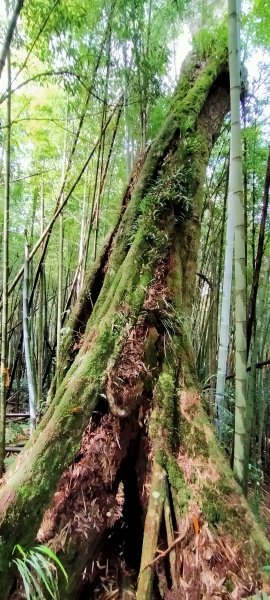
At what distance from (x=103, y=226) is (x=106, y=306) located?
464 centimetres

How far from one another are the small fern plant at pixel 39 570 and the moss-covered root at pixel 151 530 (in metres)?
0.35

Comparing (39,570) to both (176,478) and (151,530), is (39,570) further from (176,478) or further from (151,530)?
(176,478)

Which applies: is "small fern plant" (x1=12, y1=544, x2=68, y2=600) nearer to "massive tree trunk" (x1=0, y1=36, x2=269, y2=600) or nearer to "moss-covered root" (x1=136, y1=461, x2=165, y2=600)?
"massive tree trunk" (x1=0, y1=36, x2=269, y2=600)

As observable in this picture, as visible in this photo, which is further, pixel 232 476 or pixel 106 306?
pixel 106 306

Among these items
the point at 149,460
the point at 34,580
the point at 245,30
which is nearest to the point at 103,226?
the point at 245,30

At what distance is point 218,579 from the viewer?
5.94 feet

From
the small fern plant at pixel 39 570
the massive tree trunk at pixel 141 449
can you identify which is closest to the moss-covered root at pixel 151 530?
the massive tree trunk at pixel 141 449

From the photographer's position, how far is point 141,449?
2.28 m

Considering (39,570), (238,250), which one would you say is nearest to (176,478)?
(39,570)

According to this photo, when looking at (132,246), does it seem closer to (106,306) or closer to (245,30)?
(106,306)

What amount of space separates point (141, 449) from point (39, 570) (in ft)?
2.55

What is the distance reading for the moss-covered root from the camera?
184cm

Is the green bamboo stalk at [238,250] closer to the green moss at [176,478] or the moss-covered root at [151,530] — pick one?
the green moss at [176,478]

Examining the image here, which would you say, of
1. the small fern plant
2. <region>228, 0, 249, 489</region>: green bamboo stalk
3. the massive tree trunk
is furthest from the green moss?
the small fern plant
